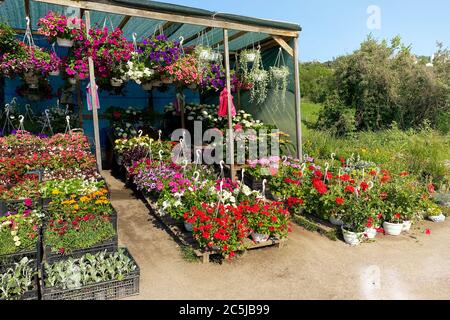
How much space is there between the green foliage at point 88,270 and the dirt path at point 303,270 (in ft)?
0.94

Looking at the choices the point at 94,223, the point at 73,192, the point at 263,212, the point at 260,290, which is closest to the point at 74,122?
the point at 73,192

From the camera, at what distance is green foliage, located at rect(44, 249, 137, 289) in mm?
2928

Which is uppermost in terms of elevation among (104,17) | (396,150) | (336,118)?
(104,17)

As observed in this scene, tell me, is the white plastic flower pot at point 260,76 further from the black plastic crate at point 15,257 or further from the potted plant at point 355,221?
the black plastic crate at point 15,257

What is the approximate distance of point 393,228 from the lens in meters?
4.76

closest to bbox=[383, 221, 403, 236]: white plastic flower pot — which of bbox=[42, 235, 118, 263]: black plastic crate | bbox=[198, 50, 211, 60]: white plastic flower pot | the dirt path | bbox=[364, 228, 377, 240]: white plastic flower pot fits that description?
the dirt path

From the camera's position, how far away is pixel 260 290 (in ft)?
10.8

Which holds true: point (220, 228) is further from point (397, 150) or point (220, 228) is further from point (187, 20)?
point (397, 150)

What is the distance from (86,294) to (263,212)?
80.4 inches

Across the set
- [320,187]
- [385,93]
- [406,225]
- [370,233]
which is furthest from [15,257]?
[385,93]

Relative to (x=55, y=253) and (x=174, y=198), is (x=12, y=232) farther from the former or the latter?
(x=174, y=198)

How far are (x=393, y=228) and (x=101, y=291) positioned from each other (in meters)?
3.79

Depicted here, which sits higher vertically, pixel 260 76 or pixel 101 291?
pixel 260 76

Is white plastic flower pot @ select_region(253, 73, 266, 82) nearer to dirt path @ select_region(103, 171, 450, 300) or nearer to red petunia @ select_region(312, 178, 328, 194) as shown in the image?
red petunia @ select_region(312, 178, 328, 194)
